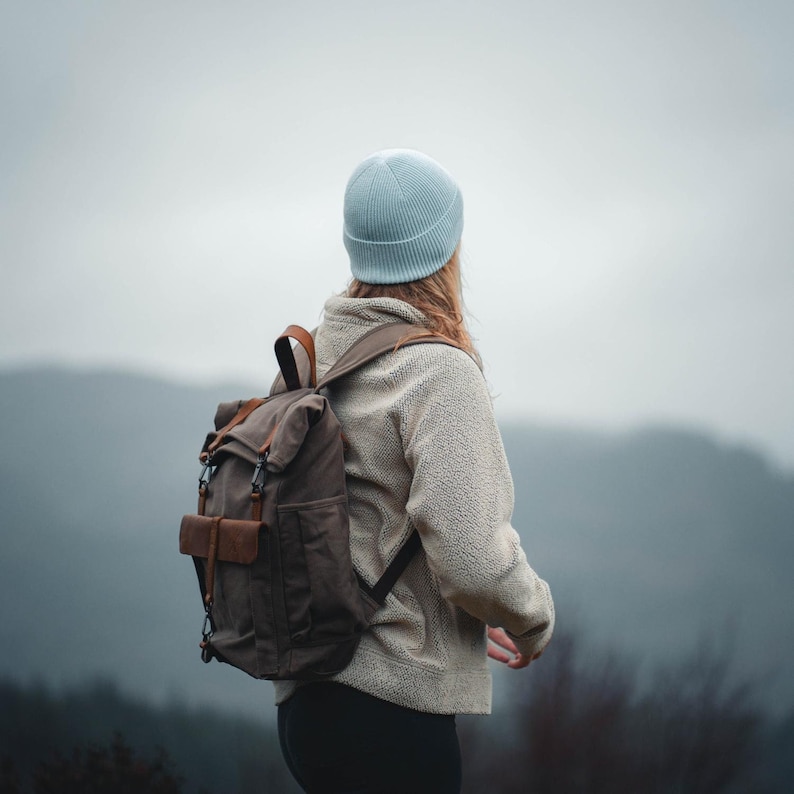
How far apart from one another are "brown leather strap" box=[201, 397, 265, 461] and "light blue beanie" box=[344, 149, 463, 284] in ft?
0.82

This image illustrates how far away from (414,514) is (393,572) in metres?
Answer: 0.12

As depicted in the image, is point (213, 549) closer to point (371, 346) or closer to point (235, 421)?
point (235, 421)

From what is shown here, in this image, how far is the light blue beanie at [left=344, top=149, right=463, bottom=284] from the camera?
134cm

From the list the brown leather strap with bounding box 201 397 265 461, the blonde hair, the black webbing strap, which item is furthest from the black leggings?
the blonde hair

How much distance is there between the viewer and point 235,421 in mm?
1399

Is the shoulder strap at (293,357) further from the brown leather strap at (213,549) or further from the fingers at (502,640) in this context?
the fingers at (502,640)

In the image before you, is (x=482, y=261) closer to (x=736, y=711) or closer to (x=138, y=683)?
(x=736, y=711)

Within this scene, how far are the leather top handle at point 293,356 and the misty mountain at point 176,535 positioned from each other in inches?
57.6

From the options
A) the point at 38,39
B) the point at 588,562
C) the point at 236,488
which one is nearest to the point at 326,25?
the point at 38,39

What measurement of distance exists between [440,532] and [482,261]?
1.67 metres

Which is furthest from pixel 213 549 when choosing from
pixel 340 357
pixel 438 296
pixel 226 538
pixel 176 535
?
pixel 176 535

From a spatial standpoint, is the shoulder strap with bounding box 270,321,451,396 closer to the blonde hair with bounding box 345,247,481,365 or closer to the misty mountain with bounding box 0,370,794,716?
the blonde hair with bounding box 345,247,481,365

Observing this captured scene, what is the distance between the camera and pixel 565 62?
2678 millimetres

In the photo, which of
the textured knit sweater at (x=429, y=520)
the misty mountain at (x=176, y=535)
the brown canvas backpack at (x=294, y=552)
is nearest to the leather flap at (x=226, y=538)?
the brown canvas backpack at (x=294, y=552)
